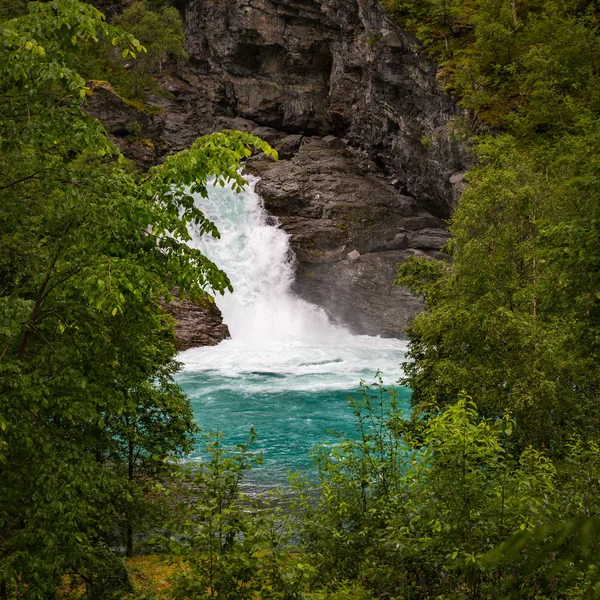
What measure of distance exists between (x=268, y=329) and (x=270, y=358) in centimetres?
550

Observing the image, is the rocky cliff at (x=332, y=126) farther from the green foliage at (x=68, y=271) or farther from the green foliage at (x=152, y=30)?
the green foliage at (x=68, y=271)

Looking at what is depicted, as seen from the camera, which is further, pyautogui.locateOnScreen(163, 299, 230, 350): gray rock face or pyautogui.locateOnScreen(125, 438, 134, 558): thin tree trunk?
pyautogui.locateOnScreen(163, 299, 230, 350): gray rock face

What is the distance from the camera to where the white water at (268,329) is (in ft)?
97.2

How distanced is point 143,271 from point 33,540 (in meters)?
2.66

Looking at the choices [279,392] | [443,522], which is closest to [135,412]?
[443,522]

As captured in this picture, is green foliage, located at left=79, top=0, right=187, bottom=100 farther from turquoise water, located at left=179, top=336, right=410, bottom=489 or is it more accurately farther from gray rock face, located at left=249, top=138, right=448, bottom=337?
turquoise water, located at left=179, top=336, right=410, bottom=489

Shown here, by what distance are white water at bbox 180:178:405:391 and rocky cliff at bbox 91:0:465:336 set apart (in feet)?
4.30

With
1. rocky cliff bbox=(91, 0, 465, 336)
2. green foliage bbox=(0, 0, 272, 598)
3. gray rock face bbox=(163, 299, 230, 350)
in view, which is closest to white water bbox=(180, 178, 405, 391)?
gray rock face bbox=(163, 299, 230, 350)

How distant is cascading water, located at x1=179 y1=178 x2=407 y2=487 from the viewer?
22.7 m

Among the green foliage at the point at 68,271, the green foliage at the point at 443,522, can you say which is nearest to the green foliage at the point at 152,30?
the green foliage at the point at 68,271

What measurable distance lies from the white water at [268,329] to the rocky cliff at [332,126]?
4.30 feet

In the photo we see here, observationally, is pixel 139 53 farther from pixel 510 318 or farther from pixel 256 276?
pixel 510 318

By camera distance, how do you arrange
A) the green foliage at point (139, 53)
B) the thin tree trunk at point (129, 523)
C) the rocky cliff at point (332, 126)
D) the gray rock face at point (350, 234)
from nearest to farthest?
the thin tree trunk at point (129, 523)
the gray rock face at point (350, 234)
the rocky cliff at point (332, 126)
the green foliage at point (139, 53)

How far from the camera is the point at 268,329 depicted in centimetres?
3775
